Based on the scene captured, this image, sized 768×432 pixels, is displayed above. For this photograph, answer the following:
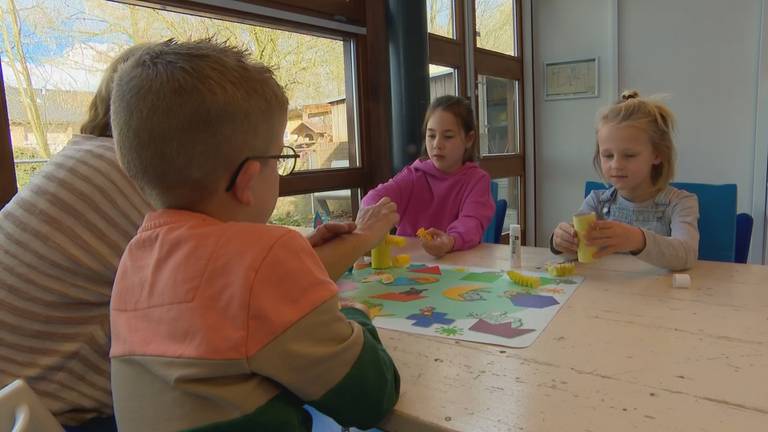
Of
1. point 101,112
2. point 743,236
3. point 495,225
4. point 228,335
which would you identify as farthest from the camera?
point 495,225

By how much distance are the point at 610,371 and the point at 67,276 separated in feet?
2.80

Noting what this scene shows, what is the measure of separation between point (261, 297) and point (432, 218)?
1.49 meters

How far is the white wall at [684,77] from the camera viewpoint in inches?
122

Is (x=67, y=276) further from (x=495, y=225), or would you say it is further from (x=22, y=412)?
(x=495, y=225)

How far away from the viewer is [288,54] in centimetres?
226

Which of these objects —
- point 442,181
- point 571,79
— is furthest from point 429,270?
point 571,79

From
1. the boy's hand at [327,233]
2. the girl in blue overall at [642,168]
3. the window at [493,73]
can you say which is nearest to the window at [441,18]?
the window at [493,73]

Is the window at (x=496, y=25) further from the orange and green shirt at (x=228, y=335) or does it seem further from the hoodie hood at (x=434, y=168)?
the orange and green shirt at (x=228, y=335)

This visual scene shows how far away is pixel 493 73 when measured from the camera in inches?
141

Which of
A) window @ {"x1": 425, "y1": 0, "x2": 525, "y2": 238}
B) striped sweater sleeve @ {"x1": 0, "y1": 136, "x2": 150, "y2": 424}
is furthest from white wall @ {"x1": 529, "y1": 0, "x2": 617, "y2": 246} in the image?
striped sweater sleeve @ {"x1": 0, "y1": 136, "x2": 150, "y2": 424}

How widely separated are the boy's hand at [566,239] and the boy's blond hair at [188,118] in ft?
2.99

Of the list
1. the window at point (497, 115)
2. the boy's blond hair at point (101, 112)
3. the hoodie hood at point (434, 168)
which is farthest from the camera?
the window at point (497, 115)

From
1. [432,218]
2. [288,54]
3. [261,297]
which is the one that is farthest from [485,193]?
[261,297]

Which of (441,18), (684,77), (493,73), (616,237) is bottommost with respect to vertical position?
(616,237)
